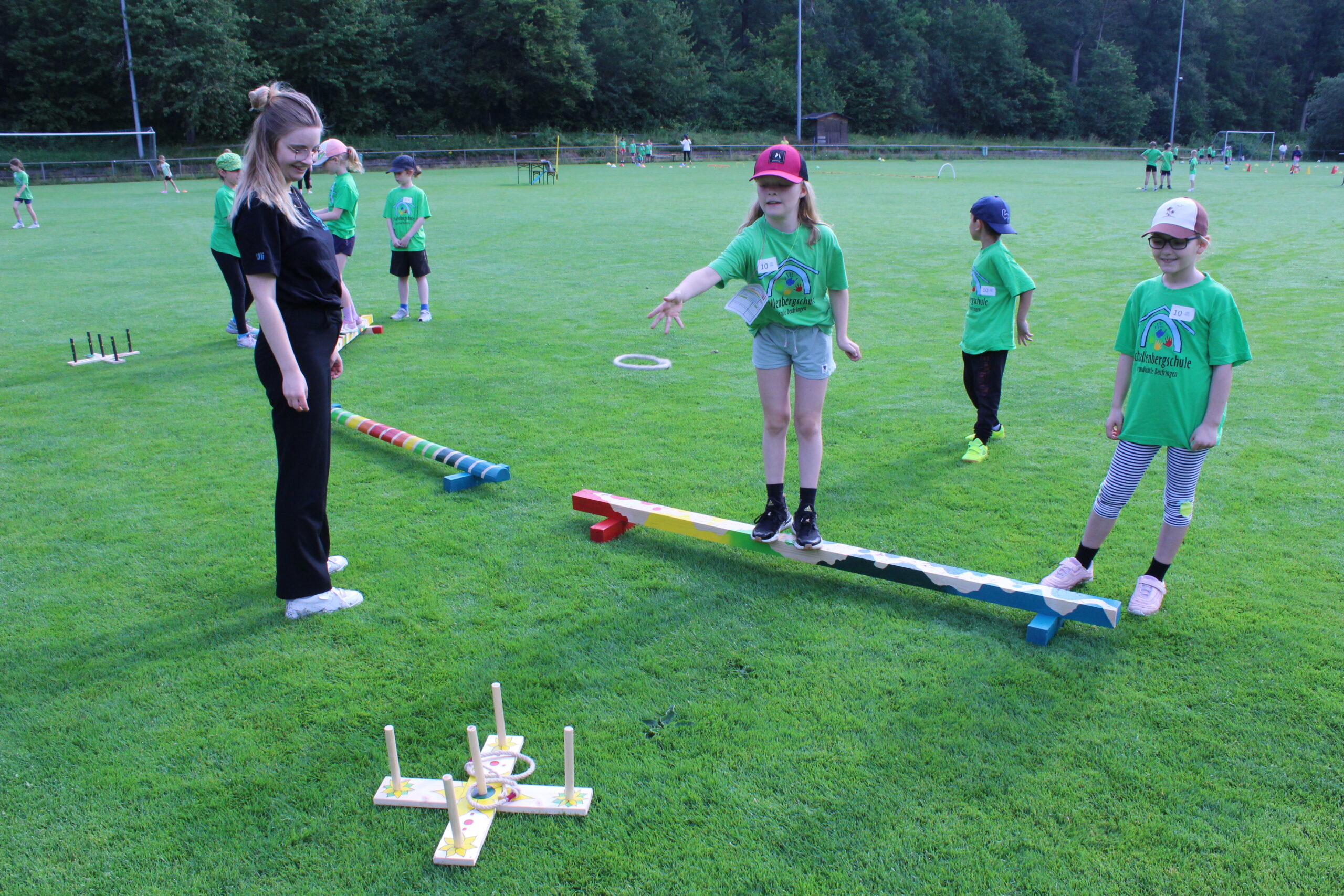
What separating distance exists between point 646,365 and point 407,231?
3716 millimetres

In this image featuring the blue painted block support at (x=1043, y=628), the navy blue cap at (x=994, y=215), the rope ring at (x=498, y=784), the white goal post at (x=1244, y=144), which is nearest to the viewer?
the rope ring at (x=498, y=784)

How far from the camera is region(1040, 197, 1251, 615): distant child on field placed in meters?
4.01

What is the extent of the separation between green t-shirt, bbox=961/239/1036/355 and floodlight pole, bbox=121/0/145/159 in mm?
50969

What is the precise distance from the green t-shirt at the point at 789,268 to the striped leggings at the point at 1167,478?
1.57m

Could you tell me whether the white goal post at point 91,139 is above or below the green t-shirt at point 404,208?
above

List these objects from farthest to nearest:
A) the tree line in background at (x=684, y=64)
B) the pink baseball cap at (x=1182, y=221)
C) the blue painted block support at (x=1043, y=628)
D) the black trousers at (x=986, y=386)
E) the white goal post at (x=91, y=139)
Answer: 1. the tree line in background at (x=684, y=64)
2. the white goal post at (x=91, y=139)
3. the black trousers at (x=986, y=386)
4. the blue painted block support at (x=1043, y=628)
5. the pink baseball cap at (x=1182, y=221)

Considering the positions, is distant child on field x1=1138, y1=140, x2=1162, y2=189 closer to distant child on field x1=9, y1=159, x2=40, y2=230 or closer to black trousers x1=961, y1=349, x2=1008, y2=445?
black trousers x1=961, y1=349, x2=1008, y2=445

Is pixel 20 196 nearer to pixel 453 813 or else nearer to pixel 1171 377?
pixel 453 813

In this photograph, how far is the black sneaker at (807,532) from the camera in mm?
4734

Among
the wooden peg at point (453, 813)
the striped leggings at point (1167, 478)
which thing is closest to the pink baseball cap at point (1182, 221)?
the striped leggings at point (1167, 478)

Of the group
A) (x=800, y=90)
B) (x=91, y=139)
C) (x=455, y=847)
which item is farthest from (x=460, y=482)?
(x=800, y=90)

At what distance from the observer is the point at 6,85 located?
2026 inches

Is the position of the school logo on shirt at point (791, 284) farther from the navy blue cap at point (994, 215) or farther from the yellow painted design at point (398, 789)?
the yellow painted design at point (398, 789)

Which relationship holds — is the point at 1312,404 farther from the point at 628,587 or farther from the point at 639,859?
the point at 639,859
